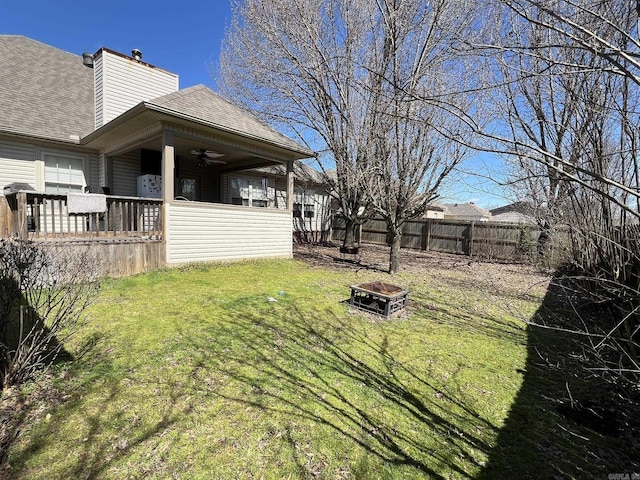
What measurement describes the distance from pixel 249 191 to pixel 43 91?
720 cm

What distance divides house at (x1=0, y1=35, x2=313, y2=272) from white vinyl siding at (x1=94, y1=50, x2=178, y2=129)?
1.2 inches

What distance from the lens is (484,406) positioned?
Result: 302 cm

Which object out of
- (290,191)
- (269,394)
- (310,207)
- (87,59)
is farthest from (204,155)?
(269,394)

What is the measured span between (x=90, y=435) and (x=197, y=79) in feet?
54.1

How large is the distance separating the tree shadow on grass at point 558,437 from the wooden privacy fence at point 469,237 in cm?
997

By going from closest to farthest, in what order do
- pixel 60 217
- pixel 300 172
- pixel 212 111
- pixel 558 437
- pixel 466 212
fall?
pixel 558 437, pixel 60 217, pixel 212 111, pixel 300 172, pixel 466 212

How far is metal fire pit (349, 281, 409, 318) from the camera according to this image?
17.2ft

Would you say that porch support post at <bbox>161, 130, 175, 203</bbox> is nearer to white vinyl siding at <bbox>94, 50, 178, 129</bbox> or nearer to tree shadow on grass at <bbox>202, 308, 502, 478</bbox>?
white vinyl siding at <bbox>94, 50, 178, 129</bbox>

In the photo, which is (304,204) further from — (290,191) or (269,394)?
(269,394)

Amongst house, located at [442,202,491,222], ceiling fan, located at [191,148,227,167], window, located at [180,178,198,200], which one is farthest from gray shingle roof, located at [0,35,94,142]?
house, located at [442,202,491,222]

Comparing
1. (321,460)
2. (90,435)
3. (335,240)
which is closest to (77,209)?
(90,435)

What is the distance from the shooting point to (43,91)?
32.8 feet

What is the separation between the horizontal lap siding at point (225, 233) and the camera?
25.6 ft

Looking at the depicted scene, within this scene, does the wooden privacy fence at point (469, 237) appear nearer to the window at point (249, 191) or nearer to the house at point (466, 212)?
the window at point (249, 191)
